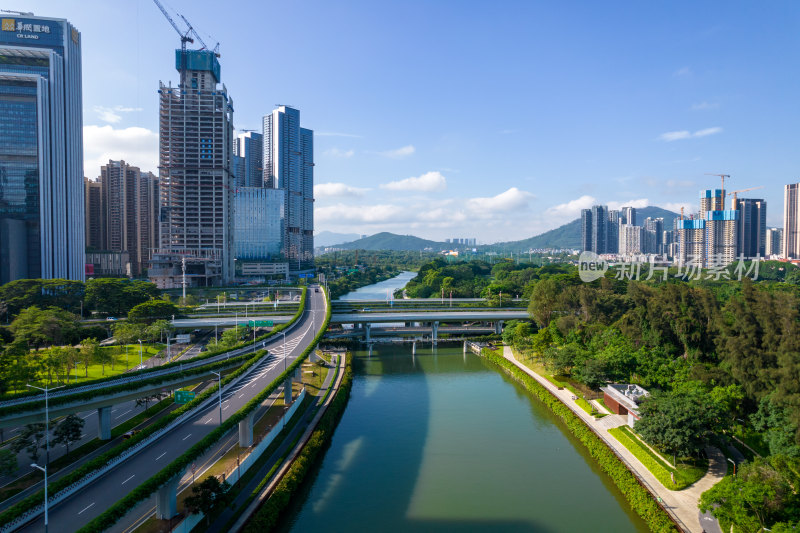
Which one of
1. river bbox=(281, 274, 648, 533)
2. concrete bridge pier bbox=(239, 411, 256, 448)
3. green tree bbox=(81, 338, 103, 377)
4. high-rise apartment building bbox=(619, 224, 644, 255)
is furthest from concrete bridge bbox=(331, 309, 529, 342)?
high-rise apartment building bbox=(619, 224, 644, 255)

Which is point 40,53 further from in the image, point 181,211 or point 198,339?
point 198,339

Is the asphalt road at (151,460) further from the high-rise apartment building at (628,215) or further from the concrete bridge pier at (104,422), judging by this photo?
the high-rise apartment building at (628,215)

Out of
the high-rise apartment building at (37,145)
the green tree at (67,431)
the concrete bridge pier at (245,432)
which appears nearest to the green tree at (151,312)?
the high-rise apartment building at (37,145)

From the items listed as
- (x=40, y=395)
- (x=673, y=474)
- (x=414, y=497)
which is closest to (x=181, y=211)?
(x=40, y=395)

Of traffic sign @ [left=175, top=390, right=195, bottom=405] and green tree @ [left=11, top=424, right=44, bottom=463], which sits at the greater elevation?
traffic sign @ [left=175, top=390, right=195, bottom=405]

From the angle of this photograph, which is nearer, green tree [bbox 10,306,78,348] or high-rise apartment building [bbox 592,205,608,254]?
green tree [bbox 10,306,78,348]

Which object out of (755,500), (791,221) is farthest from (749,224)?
(755,500)

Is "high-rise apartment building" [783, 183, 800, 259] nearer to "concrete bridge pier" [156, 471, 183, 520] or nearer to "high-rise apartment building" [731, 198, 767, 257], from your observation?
"high-rise apartment building" [731, 198, 767, 257]
